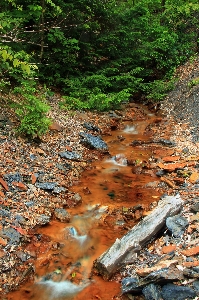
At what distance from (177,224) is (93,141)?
17.5 feet

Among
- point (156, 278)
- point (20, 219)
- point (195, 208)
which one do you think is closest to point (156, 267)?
point (156, 278)

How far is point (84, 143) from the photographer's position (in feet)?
33.2

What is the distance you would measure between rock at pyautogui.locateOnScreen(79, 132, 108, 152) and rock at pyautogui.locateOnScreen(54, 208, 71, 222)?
145 inches

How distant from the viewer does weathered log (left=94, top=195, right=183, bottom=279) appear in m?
5.05

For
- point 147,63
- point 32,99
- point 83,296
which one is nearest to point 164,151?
point 32,99

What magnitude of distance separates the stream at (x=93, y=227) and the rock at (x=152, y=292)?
50 cm

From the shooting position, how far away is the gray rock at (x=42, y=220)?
247 inches

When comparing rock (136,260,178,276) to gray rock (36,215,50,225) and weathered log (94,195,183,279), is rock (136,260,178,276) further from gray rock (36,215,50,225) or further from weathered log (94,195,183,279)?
gray rock (36,215,50,225)

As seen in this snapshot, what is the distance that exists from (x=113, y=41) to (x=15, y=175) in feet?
30.3

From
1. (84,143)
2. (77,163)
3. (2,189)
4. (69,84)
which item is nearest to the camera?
(2,189)

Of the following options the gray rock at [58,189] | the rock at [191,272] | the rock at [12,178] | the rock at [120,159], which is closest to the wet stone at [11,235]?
the rock at [12,178]

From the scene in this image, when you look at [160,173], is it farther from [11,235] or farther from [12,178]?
[11,235]

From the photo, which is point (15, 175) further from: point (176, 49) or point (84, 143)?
point (176, 49)

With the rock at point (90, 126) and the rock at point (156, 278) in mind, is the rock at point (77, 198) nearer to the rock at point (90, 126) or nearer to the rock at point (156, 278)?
the rock at point (156, 278)
